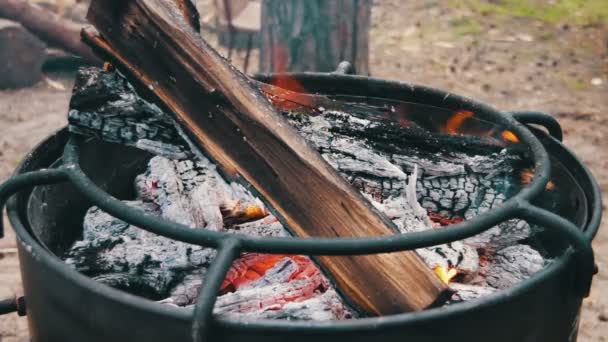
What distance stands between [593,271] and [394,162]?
0.79m

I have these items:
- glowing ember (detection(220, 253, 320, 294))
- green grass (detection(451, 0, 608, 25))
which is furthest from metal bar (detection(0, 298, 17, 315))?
green grass (detection(451, 0, 608, 25))

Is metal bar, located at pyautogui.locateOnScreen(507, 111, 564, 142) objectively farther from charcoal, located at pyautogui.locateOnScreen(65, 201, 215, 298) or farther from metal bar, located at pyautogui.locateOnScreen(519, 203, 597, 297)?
charcoal, located at pyautogui.locateOnScreen(65, 201, 215, 298)

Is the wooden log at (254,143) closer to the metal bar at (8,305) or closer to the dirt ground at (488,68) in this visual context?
the metal bar at (8,305)

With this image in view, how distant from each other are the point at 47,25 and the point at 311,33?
6.91 feet

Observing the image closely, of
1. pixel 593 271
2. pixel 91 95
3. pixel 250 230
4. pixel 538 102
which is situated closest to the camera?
pixel 593 271

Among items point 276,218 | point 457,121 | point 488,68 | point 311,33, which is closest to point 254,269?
point 276,218

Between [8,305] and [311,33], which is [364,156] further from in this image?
[311,33]

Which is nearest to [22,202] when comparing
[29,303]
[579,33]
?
[29,303]

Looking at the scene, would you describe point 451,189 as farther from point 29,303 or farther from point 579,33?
point 579,33

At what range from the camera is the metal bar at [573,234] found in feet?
5.16

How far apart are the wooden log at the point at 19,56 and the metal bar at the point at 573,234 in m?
4.28

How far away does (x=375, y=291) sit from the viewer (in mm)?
1648

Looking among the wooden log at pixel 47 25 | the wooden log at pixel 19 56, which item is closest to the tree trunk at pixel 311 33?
the wooden log at pixel 47 25

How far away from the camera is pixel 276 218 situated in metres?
1.98
